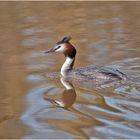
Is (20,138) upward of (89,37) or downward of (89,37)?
upward

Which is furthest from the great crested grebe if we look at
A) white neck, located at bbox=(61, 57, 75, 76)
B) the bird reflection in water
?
the bird reflection in water

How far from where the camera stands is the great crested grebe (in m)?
9.21

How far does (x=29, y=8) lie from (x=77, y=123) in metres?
10.9

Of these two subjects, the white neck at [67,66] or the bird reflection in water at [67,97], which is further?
the white neck at [67,66]

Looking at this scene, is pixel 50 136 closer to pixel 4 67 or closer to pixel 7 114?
pixel 7 114

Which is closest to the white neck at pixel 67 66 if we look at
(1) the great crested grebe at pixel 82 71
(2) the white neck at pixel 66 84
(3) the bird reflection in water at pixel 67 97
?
(1) the great crested grebe at pixel 82 71

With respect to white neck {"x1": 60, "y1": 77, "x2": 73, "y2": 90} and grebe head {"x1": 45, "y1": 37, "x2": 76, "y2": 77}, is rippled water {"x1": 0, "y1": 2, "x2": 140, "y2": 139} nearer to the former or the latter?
white neck {"x1": 60, "y1": 77, "x2": 73, "y2": 90}

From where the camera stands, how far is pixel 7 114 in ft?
25.3

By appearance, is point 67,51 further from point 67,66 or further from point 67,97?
point 67,97

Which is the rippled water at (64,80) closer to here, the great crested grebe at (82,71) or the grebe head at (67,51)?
the great crested grebe at (82,71)

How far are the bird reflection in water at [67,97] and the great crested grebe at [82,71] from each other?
10.6 inches

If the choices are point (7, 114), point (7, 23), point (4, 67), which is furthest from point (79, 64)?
point (7, 23)

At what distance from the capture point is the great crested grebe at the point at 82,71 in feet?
30.2

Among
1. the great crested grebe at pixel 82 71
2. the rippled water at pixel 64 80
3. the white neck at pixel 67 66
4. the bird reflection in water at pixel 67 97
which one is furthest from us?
the white neck at pixel 67 66
